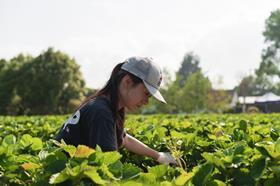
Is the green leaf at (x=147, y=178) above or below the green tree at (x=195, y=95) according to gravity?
above

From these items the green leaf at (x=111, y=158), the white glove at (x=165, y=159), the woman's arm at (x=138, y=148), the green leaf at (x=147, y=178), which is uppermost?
the green leaf at (x=111, y=158)

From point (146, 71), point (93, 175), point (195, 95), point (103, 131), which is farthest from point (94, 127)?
point (195, 95)

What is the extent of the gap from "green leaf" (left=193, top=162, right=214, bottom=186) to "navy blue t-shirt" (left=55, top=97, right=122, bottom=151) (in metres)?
1.05

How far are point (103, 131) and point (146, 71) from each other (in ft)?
1.81

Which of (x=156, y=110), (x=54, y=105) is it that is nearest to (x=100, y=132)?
(x=54, y=105)

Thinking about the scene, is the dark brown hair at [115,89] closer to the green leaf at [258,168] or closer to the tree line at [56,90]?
the green leaf at [258,168]

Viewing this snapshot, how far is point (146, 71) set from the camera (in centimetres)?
330

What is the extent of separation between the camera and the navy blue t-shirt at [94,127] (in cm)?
298

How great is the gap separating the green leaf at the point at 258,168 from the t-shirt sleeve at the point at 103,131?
1.07 m

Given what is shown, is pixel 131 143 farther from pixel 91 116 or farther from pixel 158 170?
pixel 158 170

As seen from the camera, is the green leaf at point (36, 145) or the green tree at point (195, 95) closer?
the green leaf at point (36, 145)

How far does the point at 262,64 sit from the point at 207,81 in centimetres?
1413

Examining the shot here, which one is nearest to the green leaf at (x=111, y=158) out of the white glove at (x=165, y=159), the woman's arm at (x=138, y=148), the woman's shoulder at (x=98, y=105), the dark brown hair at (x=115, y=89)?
the woman's shoulder at (x=98, y=105)

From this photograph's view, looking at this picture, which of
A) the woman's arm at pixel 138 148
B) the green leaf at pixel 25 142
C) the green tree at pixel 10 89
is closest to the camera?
the green leaf at pixel 25 142
